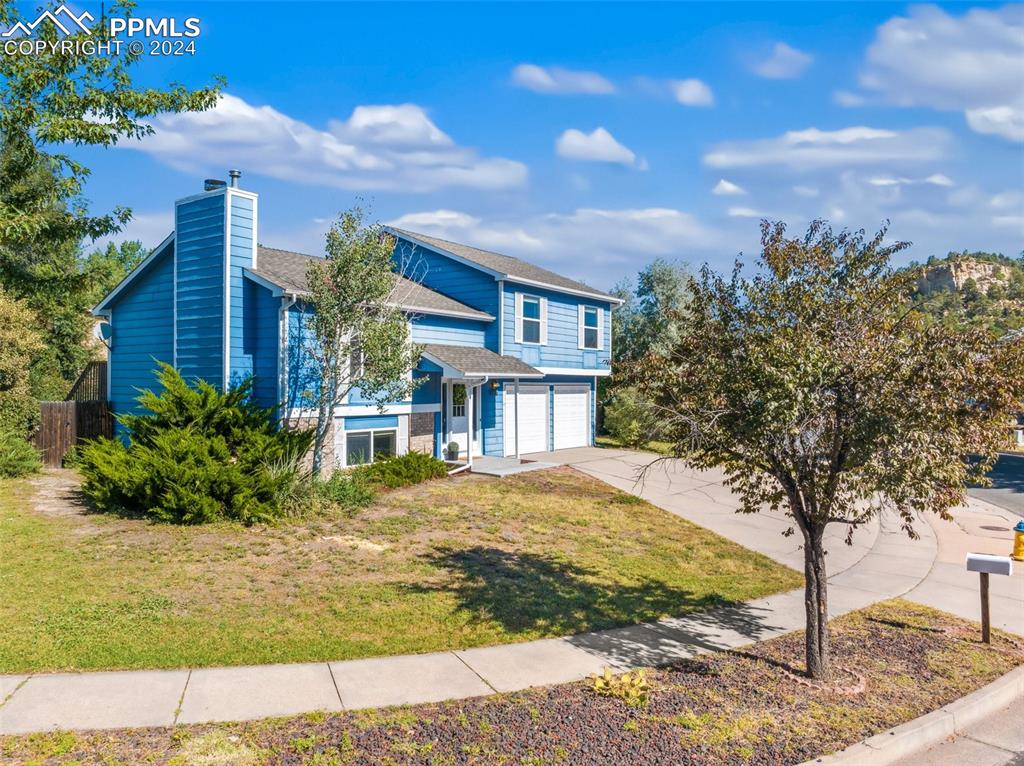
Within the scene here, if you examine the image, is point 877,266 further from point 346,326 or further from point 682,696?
point 346,326

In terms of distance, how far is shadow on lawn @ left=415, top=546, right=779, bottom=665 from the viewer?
729 centimetres

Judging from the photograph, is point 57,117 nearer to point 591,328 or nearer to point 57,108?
point 57,108

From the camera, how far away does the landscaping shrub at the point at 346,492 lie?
13.2 metres

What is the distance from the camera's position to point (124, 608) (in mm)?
7605

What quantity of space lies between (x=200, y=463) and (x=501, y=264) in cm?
1360

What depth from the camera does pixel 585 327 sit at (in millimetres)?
25094

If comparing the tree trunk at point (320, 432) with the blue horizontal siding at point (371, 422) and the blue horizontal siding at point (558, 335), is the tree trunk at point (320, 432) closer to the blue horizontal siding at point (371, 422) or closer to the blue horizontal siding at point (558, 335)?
the blue horizontal siding at point (371, 422)

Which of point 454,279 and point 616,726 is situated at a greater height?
point 454,279

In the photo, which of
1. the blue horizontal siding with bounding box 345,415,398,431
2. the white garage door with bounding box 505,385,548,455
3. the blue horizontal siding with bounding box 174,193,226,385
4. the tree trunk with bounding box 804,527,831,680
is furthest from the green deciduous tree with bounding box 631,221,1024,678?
the white garage door with bounding box 505,385,548,455

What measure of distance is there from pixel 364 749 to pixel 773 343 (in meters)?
4.84

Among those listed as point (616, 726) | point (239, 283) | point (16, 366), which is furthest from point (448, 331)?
point (616, 726)

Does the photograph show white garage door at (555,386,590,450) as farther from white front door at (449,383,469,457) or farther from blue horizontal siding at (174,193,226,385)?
blue horizontal siding at (174,193,226,385)

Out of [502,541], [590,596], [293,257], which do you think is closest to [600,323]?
[293,257]

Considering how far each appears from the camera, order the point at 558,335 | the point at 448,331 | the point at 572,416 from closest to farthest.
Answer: the point at 448,331 → the point at 558,335 → the point at 572,416
